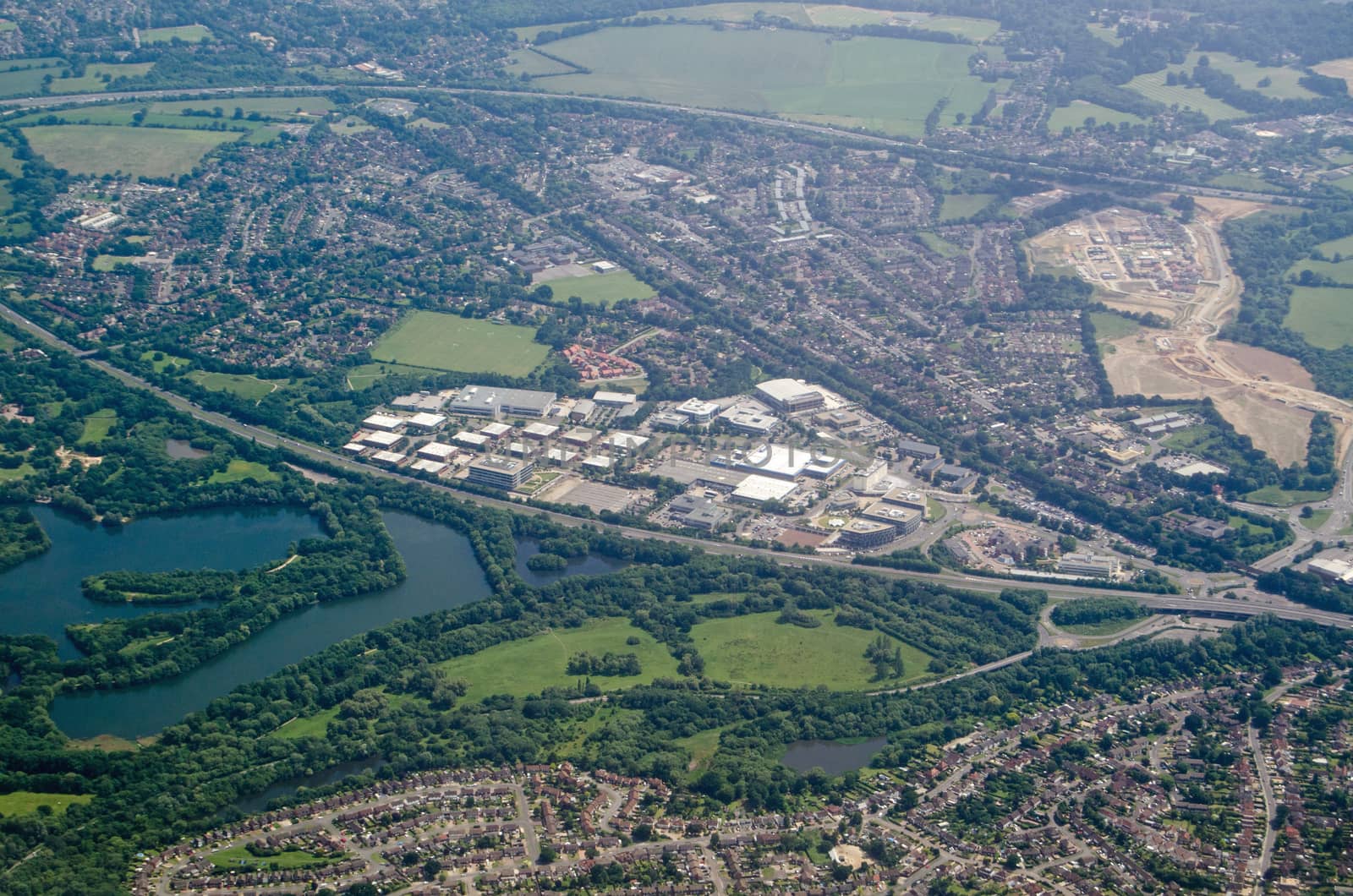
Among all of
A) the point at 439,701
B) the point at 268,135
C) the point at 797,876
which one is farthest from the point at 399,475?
the point at 268,135

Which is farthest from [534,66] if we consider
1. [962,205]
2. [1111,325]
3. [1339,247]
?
[1339,247]

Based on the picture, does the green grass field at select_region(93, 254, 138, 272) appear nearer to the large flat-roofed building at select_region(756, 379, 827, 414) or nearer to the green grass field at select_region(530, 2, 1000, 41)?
the large flat-roofed building at select_region(756, 379, 827, 414)

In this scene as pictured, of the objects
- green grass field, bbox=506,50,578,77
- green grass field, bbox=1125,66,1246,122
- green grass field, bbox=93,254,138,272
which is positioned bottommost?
green grass field, bbox=93,254,138,272

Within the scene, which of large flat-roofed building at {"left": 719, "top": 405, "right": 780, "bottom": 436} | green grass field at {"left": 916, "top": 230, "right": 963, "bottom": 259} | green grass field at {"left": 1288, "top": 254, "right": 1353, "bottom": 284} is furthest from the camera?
green grass field at {"left": 916, "top": 230, "right": 963, "bottom": 259}

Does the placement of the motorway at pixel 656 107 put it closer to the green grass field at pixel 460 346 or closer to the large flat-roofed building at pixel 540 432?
the green grass field at pixel 460 346

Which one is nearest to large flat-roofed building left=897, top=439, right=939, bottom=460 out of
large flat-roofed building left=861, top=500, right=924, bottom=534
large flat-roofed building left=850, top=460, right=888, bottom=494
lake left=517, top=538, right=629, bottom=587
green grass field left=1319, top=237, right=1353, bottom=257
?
large flat-roofed building left=850, top=460, right=888, bottom=494

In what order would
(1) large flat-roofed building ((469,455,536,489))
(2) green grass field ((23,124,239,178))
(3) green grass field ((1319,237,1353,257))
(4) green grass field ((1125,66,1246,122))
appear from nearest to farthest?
(1) large flat-roofed building ((469,455,536,489))
(3) green grass field ((1319,237,1353,257))
(2) green grass field ((23,124,239,178))
(4) green grass field ((1125,66,1246,122))
